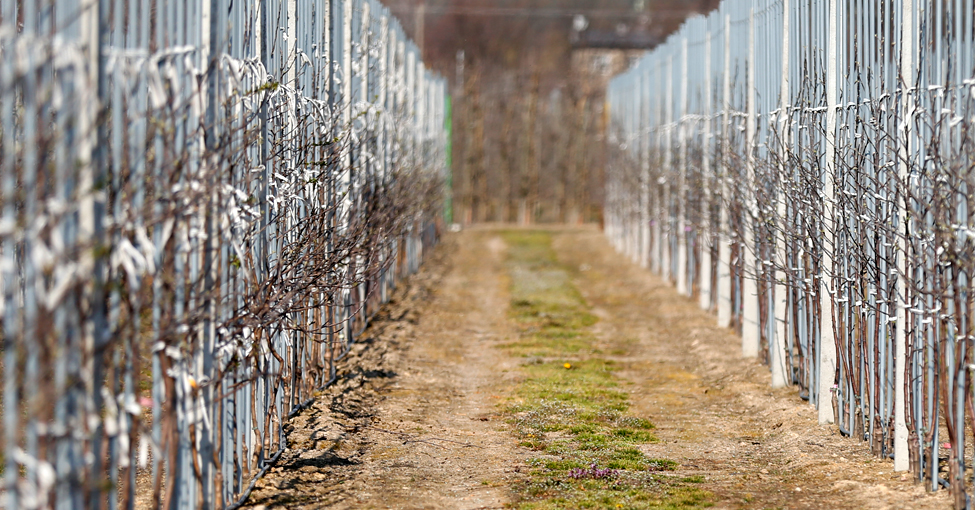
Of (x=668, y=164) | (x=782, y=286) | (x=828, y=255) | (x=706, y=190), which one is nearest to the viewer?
(x=828, y=255)

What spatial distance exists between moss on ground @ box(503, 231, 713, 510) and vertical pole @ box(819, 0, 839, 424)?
109cm

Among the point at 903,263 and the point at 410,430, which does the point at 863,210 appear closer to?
the point at 903,263

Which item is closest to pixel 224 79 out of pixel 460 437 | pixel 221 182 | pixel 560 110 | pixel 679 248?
pixel 221 182

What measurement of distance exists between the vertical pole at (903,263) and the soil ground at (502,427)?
0.22m

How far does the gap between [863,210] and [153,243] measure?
3.68 meters

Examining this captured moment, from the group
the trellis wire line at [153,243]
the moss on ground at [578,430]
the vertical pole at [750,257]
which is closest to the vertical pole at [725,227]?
the vertical pole at [750,257]

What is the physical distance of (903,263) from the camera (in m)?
5.23

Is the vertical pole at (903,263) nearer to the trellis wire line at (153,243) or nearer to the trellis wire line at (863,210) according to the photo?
the trellis wire line at (863,210)

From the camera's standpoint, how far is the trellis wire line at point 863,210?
4762mm

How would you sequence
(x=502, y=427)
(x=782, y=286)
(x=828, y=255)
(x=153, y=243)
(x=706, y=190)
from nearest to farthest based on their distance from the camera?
(x=153, y=243)
(x=828, y=255)
(x=502, y=427)
(x=782, y=286)
(x=706, y=190)

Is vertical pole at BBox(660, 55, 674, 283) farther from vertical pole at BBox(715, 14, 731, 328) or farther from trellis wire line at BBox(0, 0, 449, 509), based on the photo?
trellis wire line at BBox(0, 0, 449, 509)

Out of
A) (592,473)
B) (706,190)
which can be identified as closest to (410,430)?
(592,473)

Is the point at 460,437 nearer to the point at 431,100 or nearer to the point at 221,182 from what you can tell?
the point at 221,182

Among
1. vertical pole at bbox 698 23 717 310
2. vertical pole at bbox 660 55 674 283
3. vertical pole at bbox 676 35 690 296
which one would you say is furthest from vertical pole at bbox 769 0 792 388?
vertical pole at bbox 660 55 674 283
